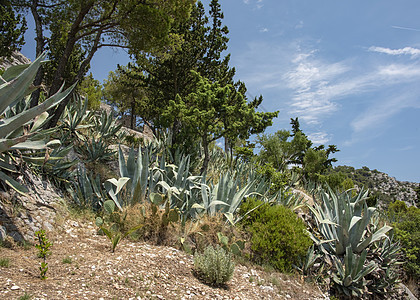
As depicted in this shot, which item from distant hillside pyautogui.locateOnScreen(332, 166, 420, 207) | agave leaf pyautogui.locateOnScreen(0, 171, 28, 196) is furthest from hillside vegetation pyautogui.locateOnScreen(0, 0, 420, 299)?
distant hillside pyautogui.locateOnScreen(332, 166, 420, 207)

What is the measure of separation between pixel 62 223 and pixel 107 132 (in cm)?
520

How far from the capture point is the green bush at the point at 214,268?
370 centimetres

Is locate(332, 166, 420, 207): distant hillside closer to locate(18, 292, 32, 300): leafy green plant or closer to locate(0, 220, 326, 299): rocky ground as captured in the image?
locate(0, 220, 326, 299): rocky ground

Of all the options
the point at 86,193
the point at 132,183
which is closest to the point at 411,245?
the point at 132,183

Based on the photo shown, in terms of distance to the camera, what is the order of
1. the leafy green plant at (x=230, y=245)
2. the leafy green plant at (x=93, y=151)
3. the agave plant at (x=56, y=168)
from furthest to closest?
the leafy green plant at (x=93, y=151)
the agave plant at (x=56, y=168)
the leafy green plant at (x=230, y=245)

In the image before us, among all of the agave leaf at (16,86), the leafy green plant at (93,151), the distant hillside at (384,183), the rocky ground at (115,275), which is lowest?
the rocky ground at (115,275)

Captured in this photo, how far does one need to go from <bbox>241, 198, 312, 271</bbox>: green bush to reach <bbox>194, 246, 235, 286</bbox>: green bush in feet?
4.56

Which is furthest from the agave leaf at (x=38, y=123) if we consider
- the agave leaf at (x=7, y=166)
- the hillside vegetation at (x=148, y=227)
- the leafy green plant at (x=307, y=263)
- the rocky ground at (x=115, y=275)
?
the leafy green plant at (x=307, y=263)

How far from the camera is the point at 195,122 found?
10023mm

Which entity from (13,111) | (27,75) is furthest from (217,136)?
(27,75)

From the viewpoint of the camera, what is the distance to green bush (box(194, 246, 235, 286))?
3703mm

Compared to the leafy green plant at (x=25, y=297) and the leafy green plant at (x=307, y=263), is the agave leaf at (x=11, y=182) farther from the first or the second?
the leafy green plant at (x=307, y=263)

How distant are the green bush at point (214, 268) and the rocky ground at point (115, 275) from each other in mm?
127

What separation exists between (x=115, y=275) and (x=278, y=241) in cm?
318
